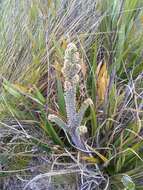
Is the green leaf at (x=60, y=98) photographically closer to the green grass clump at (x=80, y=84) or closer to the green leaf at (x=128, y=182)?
the green grass clump at (x=80, y=84)

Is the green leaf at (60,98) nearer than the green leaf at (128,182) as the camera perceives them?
No

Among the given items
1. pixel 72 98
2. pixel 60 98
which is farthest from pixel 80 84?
pixel 72 98

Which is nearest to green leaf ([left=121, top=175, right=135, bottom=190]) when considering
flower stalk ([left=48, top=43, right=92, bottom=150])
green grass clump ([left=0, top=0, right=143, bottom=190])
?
green grass clump ([left=0, top=0, right=143, bottom=190])

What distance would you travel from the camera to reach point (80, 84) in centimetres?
129

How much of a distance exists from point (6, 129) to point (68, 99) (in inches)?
13.5

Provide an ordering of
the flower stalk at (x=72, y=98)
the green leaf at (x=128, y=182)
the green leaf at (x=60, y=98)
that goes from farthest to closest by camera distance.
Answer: the green leaf at (x=60, y=98) < the green leaf at (x=128, y=182) < the flower stalk at (x=72, y=98)

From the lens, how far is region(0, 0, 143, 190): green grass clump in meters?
1.21

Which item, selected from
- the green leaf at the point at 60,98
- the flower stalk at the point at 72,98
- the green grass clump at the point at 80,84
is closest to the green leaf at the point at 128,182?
the green grass clump at the point at 80,84

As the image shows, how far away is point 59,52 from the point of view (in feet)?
4.27

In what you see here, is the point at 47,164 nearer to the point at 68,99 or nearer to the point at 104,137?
the point at 104,137

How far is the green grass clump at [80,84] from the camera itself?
121 cm

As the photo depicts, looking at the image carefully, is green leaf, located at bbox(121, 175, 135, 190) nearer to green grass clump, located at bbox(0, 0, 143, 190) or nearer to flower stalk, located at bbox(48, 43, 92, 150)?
green grass clump, located at bbox(0, 0, 143, 190)

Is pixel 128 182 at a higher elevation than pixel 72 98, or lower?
lower

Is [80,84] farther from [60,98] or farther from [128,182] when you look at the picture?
[128,182]
